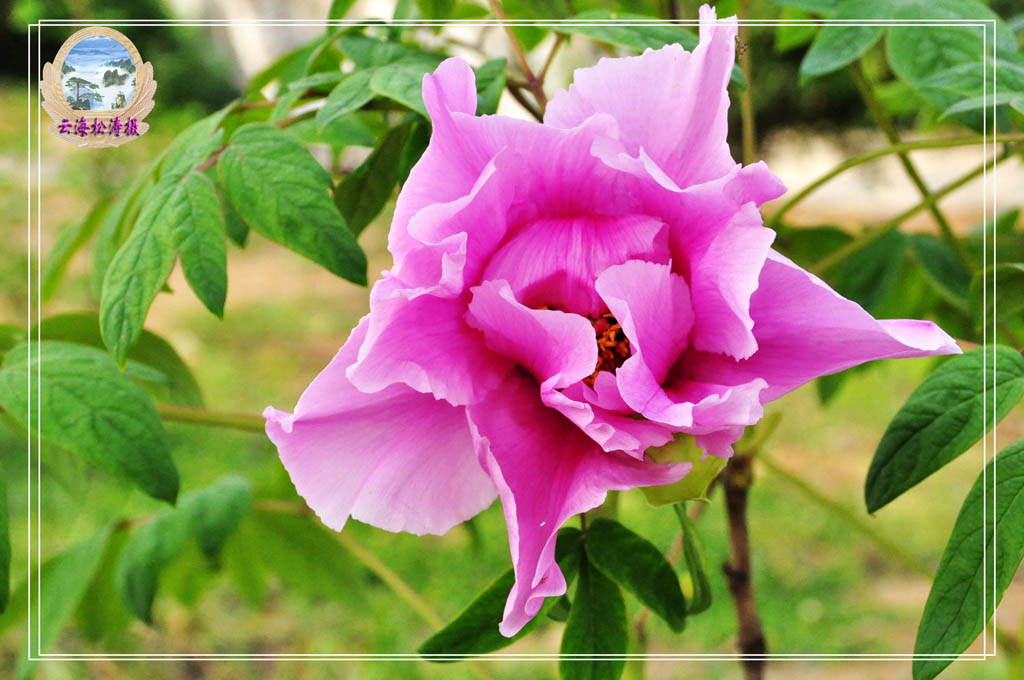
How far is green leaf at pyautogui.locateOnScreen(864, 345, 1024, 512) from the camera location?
29 cm

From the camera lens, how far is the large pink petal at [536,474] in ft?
0.79

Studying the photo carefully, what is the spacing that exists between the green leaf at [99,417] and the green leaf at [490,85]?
0.15m

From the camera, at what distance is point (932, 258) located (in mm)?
495

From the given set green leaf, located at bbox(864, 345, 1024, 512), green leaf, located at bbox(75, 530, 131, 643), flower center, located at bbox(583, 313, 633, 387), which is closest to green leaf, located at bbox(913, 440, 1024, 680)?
green leaf, located at bbox(864, 345, 1024, 512)

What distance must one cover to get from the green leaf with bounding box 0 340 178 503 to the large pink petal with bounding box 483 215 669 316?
0.14m

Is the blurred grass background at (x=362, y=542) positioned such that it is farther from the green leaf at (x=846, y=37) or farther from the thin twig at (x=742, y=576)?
the green leaf at (x=846, y=37)

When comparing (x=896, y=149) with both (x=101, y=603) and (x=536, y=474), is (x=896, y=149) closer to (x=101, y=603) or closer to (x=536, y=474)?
(x=536, y=474)

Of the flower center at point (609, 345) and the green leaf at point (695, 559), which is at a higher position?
the flower center at point (609, 345)

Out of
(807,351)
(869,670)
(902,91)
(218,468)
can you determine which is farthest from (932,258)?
(218,468)

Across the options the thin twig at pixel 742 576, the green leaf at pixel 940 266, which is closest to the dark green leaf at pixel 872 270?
the green leaf at pixel 940 266

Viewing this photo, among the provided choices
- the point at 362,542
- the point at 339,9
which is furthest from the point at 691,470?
the point at 362,542

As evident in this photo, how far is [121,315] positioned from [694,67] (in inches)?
7.1

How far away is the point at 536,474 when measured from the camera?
0.85 feet

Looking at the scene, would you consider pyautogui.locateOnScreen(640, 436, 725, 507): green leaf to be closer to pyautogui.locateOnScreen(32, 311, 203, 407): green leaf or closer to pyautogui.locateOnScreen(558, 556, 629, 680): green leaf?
pyautogui.locateOnScreen(558, 556, 629, 680): green leaf
